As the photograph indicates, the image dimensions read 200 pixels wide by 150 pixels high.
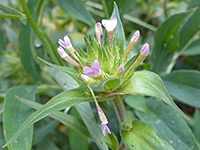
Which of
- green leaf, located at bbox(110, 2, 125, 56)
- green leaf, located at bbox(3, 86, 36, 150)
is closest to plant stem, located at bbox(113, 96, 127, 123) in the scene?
green leaf, located at bbox(110, 2, 125, 56)

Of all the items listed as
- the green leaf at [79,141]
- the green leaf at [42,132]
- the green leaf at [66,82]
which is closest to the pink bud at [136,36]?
the green leaf at [66,82]

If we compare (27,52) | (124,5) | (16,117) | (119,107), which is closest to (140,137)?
(119,107)

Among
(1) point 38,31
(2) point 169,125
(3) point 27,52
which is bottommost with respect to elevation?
(2) point 169,125

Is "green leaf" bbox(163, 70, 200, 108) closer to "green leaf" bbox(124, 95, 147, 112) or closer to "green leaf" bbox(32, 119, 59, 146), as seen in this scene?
"green leaf" bbox(124, 95, 147, 112)

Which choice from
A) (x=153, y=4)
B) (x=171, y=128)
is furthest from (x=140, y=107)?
(x=153, y=4)

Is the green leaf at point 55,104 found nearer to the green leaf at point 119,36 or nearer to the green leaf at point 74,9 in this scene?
the green leaf at point 119,36

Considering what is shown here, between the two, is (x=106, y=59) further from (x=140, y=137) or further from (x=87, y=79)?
(x=140, y=137)
